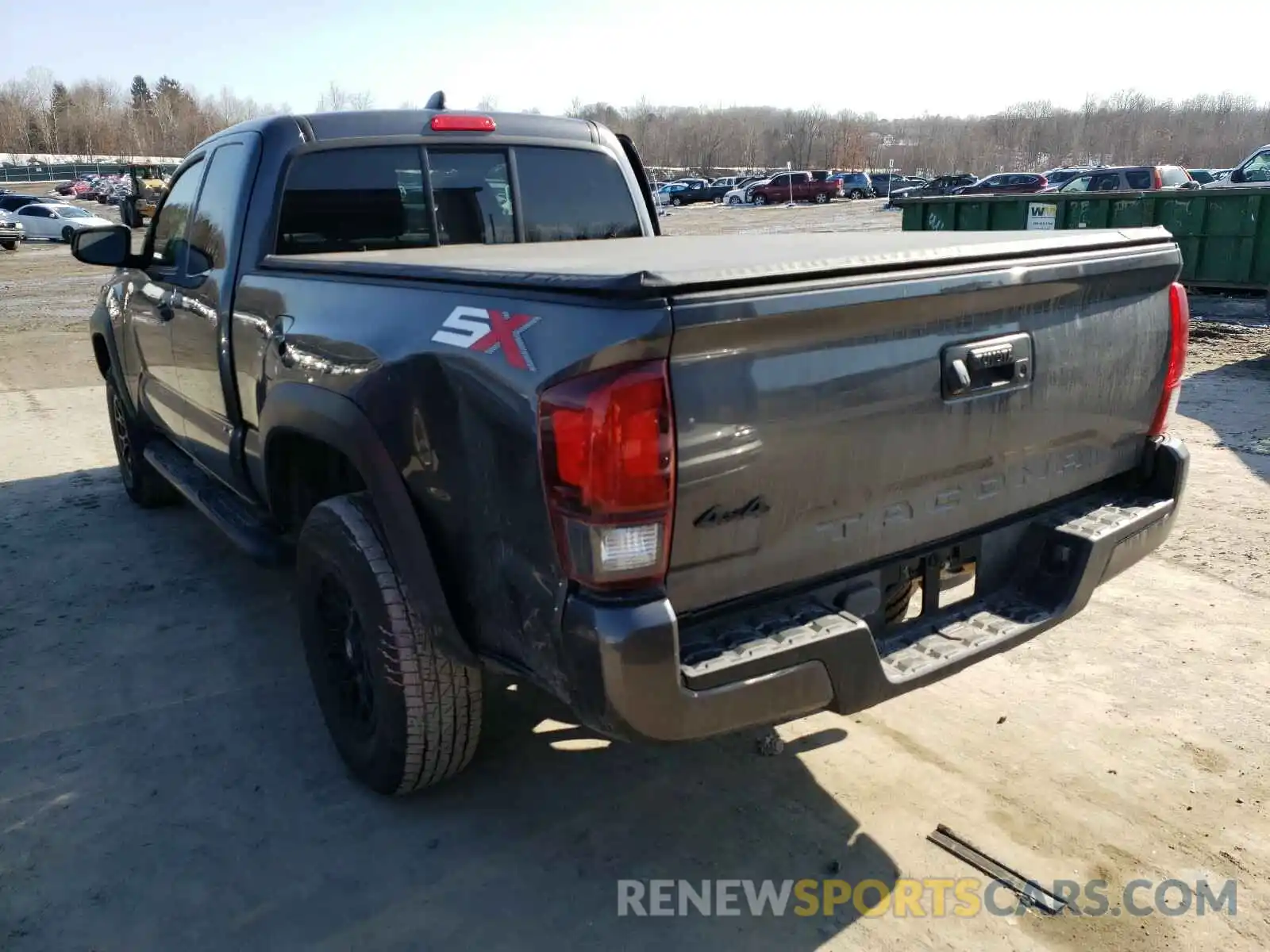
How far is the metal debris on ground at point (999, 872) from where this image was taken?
99.8 inches

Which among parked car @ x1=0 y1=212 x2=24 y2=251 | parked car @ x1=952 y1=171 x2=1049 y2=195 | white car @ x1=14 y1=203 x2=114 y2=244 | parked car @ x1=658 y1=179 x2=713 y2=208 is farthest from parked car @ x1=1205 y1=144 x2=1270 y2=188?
parked car @ x1=658 y1=179 x2=713 y2=208

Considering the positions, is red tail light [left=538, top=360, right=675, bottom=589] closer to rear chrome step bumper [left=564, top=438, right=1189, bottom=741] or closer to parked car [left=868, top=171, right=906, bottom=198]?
rear chrome step bumper [left=564, top=438, right=1189, bottom=741]

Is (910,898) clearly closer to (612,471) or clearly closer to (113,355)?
(612,471)

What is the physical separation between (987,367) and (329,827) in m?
2.27

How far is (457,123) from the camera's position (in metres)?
4.07

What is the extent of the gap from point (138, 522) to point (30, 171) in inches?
3605

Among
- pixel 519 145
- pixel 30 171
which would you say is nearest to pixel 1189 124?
pixel 30 171

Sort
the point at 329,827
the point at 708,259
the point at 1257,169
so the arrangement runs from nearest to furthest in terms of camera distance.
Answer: the point at 708,259 < the point at 329,827 < the point at 1257,169

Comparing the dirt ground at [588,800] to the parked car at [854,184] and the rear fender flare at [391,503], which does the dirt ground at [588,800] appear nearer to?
the rear fender flare at [391,503]

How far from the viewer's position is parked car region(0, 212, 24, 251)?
31.6 m

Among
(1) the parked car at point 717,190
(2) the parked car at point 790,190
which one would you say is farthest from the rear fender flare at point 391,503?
(1) the parked car at point 717,190

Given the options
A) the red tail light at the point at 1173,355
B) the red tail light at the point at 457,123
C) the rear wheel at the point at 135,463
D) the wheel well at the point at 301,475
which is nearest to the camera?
the red tail light at the point at 1173,355

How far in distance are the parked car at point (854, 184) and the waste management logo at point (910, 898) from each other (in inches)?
2231

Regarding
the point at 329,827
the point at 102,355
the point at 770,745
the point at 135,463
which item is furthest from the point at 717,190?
the point at 329,827
